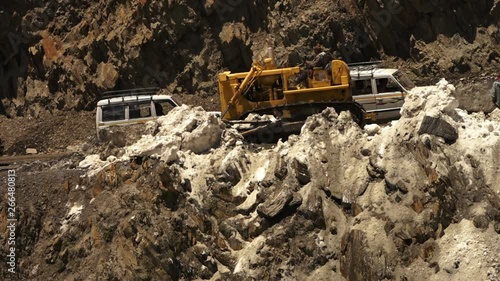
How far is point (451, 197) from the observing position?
17.7m

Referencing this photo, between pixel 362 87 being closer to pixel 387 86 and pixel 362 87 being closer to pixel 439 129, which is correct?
pixel 387 86

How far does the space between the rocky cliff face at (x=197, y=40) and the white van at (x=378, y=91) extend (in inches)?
227

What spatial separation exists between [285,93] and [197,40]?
956 cm

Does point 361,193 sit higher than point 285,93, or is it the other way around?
point 285,93

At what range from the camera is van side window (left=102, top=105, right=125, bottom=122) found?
988 inches

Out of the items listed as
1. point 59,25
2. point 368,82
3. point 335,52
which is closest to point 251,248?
point 368,82

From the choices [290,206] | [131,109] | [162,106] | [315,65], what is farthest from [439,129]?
[131,109]

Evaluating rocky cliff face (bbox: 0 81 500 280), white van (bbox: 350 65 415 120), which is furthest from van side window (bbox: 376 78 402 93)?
rocky cliff face (bbox: 0 81 500 280)

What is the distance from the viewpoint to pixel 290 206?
1866 centimetres

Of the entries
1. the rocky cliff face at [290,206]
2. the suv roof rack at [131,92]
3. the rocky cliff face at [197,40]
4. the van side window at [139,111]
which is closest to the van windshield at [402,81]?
the rocky cliff face at [197,40]

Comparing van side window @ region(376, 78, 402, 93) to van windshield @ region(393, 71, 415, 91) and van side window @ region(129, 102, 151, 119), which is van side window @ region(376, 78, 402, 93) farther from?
van side window @ region(129, 102, 151, 119)

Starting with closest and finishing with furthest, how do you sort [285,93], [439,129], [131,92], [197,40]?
[439,129] < [285,93] < [131,92] < [197,40]

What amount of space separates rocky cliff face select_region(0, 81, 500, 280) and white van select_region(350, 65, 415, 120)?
15.4ft

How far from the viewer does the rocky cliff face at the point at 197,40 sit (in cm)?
3070
